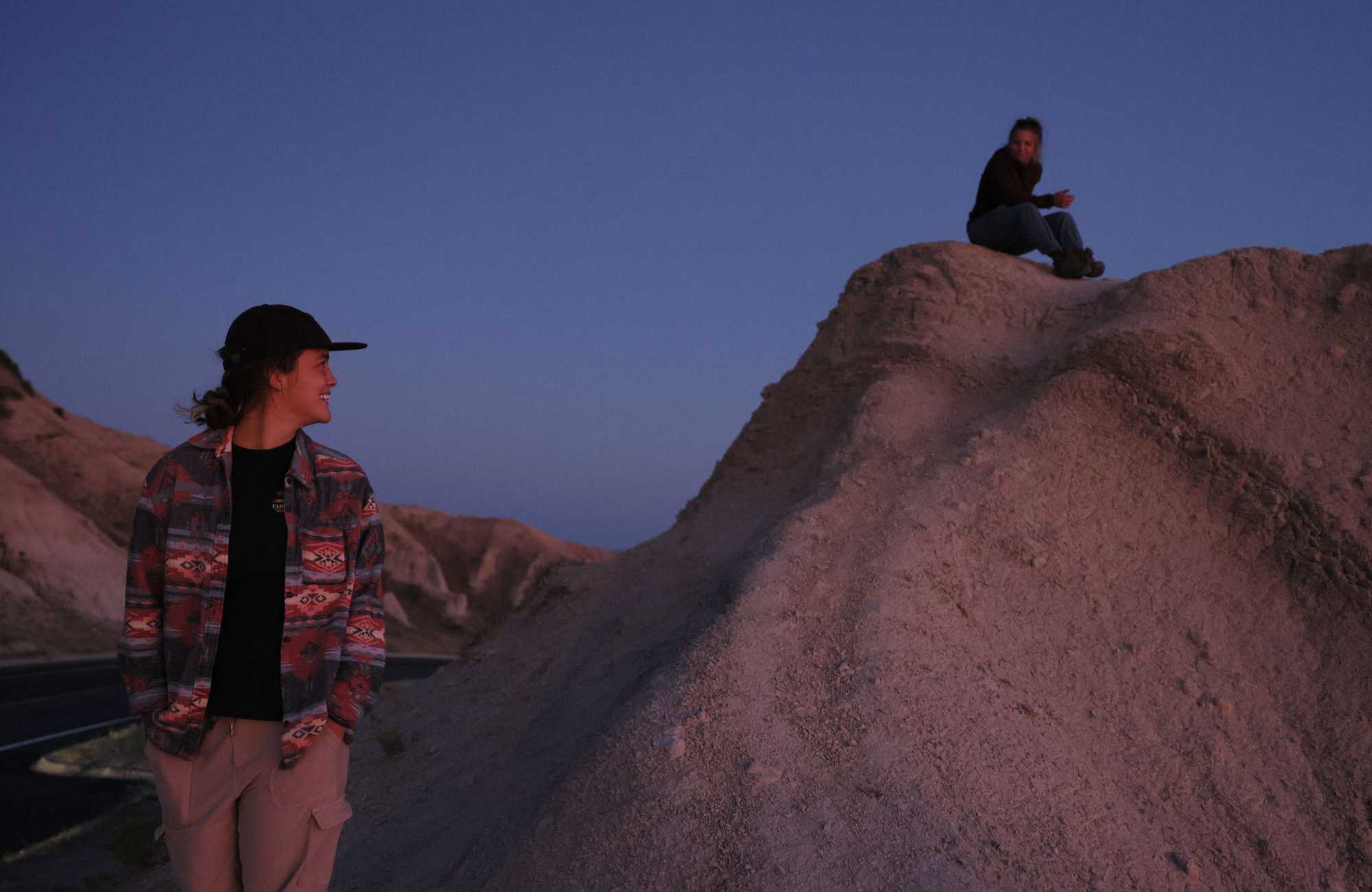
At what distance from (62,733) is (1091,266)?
1014cm

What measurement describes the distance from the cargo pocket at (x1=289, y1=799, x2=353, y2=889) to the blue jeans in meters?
5.59

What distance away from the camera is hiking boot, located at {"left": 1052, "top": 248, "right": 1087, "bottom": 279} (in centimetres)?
657

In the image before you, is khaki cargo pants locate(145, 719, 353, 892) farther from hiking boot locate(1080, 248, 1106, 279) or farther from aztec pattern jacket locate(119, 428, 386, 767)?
hiking boot locate(1080, 248, 1106, 279)

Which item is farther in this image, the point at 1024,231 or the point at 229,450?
the point at 1024,231

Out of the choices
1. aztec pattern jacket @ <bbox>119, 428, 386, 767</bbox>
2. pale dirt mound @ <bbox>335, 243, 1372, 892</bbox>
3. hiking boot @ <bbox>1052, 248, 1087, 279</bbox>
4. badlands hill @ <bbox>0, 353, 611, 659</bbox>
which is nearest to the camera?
aztec pattern jacket @ <bbox>119, 428, 386, 767</bbox>

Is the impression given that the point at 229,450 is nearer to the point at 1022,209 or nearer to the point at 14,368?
the point at 1022,209

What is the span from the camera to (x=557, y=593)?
669cm

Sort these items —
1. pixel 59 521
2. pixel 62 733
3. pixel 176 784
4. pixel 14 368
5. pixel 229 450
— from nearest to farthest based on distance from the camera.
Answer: pixel 176 784
pixel 229 450
pixel 62 733
pixel 59 521
pixel 14 368

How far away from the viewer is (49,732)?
10.2 meters

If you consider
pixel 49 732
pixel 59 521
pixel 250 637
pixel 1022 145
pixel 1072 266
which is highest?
pixel 1022 145

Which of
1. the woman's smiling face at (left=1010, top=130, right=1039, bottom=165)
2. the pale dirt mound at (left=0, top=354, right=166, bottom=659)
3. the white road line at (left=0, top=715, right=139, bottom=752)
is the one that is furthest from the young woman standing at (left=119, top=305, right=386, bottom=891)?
the pale dirt mound at (left=0, top=354, right=166, bottom=659)

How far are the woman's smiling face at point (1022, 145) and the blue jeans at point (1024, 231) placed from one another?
1.08 ft

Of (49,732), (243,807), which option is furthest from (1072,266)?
(49,732)

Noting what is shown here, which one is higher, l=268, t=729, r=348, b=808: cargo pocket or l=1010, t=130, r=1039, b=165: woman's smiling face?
l=1010, t=130, r=1039, b=165: woman's smiling face
